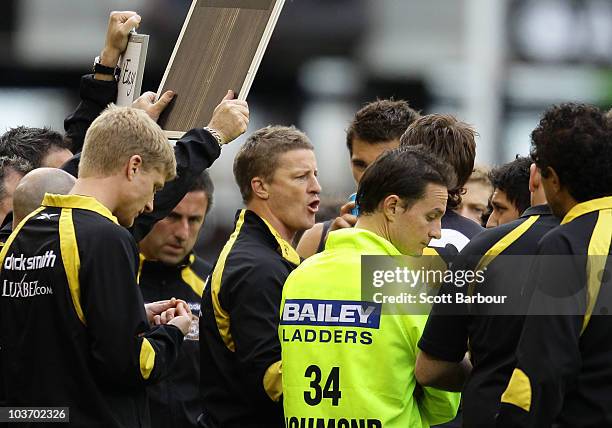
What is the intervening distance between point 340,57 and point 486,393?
13.3 meters

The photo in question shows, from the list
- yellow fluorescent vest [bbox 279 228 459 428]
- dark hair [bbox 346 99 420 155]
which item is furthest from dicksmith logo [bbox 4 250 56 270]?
dark hair [bbox 346 99 420 155]

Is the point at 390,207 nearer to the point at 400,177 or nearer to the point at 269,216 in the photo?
the point at 400,177

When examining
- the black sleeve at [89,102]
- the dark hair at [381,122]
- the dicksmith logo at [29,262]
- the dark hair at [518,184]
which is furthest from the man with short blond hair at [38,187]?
the dark hair at [518,184]

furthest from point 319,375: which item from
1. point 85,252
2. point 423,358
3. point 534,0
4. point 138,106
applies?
point 534,0

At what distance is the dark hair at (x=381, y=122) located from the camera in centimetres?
561

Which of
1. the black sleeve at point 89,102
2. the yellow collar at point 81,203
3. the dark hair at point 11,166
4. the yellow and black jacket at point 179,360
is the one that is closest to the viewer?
the yellow collar at point 81,203

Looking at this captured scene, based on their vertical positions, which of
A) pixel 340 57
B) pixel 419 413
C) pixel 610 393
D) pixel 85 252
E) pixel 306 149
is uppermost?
pixel 340 57

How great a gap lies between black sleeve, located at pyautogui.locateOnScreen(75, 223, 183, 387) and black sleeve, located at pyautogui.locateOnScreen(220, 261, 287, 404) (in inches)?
24.9

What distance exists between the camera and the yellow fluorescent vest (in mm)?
4121

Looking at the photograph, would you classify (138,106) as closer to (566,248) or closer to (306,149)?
(306,149)

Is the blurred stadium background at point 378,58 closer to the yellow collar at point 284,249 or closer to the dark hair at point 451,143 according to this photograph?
the yellow collar at point 284,249

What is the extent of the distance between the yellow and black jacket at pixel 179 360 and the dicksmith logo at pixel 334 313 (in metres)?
1.73

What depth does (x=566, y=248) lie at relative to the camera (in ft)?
11.8

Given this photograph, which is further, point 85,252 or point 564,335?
point 85,252
